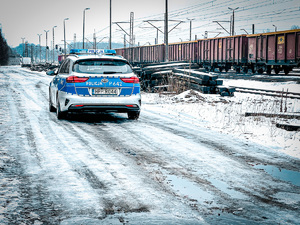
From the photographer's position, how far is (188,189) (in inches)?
165

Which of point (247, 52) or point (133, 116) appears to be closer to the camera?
point (133, 116)

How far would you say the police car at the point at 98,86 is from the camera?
862cm

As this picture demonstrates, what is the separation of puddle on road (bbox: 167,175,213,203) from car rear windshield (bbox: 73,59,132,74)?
183 inches

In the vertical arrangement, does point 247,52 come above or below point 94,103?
above

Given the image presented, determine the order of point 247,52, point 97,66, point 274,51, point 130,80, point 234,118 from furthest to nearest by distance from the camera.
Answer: point 247,52, point 274,51, point 234,118, point 130,80, point 97,66

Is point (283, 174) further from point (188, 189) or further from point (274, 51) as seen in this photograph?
point (274, 51)

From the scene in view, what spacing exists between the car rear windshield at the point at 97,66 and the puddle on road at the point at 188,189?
464cm

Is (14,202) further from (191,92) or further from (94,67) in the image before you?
(191,92)

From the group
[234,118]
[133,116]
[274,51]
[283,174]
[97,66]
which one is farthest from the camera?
[274,51]

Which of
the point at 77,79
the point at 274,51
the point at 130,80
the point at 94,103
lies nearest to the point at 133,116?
the point at 130,80

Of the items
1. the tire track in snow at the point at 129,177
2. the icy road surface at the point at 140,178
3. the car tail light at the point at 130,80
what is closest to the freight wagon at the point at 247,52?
the car tail light at the point at 130,80

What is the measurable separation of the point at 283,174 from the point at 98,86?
15.9ft

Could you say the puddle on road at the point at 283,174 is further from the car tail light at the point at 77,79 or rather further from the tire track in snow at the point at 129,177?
the car tail light at the point at 77,79

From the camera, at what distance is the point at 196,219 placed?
11.0 ft
